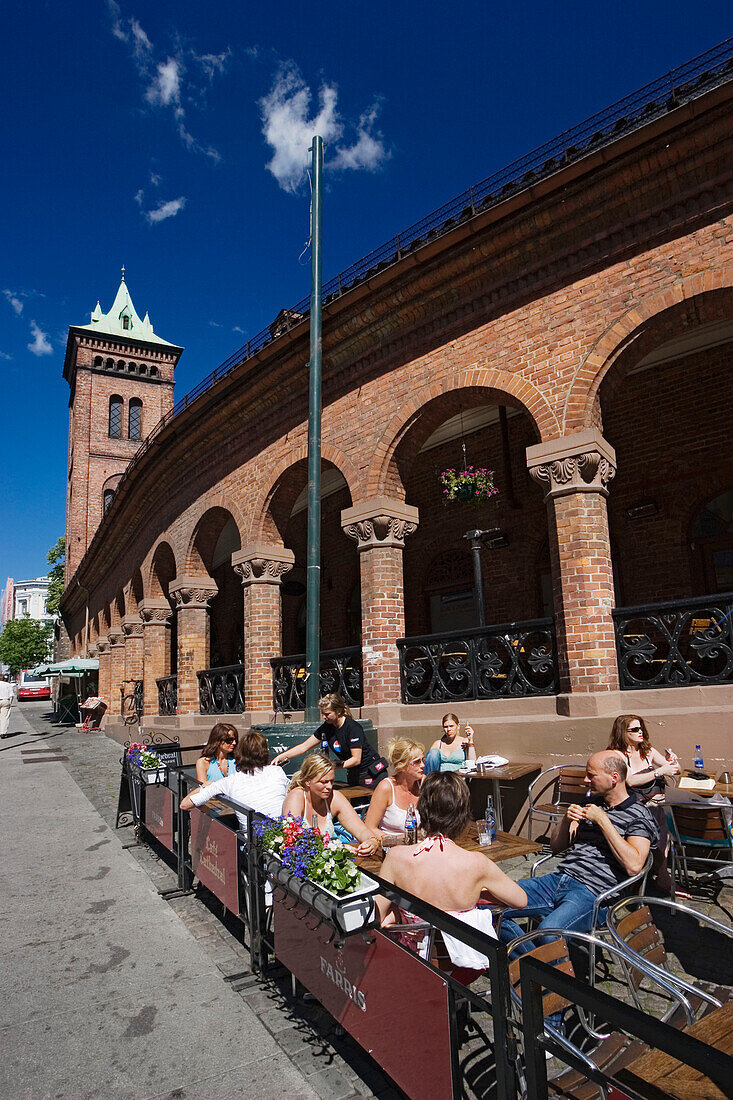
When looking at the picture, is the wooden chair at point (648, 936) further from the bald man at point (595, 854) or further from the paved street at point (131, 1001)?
the paved street at point (131, 1001)

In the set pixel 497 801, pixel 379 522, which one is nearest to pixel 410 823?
pixel 497 801

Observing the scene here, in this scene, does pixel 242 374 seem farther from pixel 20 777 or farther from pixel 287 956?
pixel 287 956

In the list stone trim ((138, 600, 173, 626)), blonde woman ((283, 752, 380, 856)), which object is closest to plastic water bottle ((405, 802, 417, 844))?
blonde woman ((283, 752, 380, 856))

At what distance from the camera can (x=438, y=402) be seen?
8.99 metres

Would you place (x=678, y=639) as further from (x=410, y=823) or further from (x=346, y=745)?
(x=410, y=823)

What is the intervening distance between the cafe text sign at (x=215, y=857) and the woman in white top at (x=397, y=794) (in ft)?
3.10

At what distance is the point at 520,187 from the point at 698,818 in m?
7.13

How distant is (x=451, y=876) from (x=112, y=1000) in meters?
2.26

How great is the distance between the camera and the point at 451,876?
2.92m

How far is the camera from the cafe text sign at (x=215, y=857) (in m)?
4.36

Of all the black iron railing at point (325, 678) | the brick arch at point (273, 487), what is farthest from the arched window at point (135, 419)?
the black iron railing at point (325, 678)

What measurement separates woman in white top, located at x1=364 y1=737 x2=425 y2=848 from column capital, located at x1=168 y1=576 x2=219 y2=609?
33.6 ft

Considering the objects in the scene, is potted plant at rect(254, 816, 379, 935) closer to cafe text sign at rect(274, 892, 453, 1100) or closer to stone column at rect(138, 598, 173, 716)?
cafe text sign at rect(274, 892, 453, 1100)

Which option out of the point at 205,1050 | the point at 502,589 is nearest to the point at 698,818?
the point at 205,1050
